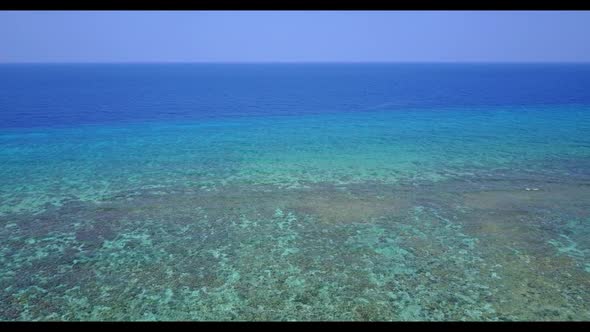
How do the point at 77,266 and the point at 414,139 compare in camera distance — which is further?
the point at 414,139

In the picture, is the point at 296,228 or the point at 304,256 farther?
the point at 296,228

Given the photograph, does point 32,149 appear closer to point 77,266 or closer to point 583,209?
point 77,266

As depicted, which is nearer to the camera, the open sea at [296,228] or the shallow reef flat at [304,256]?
the shallow reef flat at [304,256]

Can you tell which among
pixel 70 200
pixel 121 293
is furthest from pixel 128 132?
pixel 121 293

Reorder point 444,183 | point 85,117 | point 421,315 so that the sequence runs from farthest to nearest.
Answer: point 85,117 < point 444,183 < point 421,315
